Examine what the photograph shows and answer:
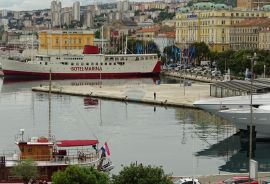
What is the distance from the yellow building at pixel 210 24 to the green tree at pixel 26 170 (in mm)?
78443

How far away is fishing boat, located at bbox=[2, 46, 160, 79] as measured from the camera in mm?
90562

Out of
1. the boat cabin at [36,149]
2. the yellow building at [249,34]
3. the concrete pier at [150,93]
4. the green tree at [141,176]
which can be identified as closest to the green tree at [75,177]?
the green tree at [141,176]

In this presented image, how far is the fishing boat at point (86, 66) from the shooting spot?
297ft

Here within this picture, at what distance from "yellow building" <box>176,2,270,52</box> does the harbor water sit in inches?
1814

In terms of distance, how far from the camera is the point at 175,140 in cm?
3662

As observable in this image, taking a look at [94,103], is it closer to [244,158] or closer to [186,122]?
[186,122]

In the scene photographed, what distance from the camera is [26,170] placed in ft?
73.1

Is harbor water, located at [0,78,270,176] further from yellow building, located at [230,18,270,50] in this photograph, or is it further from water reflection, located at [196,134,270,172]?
yellow building, located at [230,18,270,50]

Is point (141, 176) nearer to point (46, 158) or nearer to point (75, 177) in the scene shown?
point (75, 177)

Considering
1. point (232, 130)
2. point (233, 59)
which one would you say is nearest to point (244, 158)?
point (232, 130)

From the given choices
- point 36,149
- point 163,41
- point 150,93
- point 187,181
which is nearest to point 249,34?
point 163,41

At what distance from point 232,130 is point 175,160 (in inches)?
369

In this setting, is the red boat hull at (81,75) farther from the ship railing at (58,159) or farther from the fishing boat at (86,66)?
the ship railing at (58,159)

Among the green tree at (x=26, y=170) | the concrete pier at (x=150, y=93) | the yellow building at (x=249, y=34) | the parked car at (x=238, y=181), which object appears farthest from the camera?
the yellow building at (x=249, y=34)
